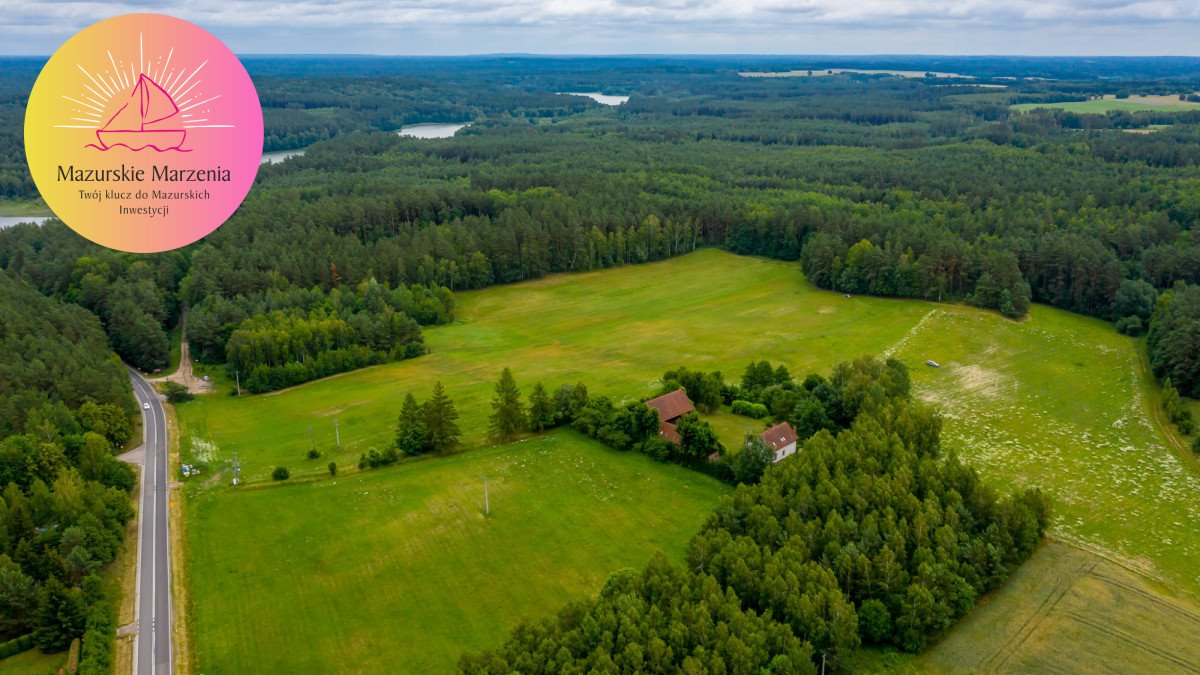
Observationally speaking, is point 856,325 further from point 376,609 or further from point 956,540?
point 376,609

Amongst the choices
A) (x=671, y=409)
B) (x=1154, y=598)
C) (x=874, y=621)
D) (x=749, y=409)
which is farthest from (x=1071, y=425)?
(x=874, y=621)

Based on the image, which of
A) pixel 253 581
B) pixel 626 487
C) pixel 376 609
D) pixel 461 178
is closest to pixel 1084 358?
pixel 626 487

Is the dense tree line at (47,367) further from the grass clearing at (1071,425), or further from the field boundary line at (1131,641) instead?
the grass clearing at (1071,425)

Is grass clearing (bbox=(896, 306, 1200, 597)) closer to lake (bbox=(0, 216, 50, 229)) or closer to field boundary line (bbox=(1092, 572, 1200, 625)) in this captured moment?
field boundary line (bbox=(1092, 572, 1200, 625))

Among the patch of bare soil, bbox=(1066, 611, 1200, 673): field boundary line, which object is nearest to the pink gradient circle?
the patch of bare soil

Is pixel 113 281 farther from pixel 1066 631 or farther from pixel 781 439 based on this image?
pixel 1066 631

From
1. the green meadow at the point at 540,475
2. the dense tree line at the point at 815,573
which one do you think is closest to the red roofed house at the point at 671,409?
the green meadow at the point at 540,475
